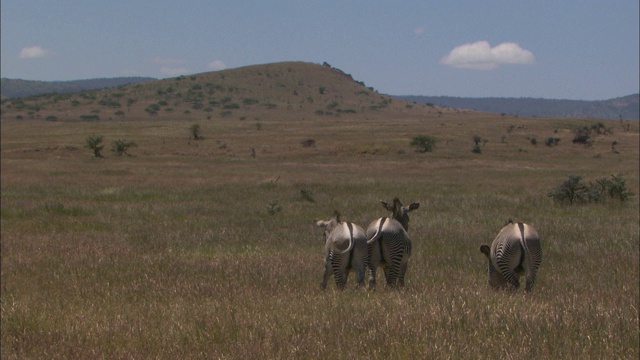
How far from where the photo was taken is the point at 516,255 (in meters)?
8.70

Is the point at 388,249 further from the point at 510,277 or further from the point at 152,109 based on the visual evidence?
the point at 152,109

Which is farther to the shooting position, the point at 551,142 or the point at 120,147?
the point at 551,142

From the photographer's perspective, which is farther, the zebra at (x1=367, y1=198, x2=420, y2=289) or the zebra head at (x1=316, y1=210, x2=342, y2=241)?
the zebra head at (x1=316, y1=210, x2=342, y2=241)

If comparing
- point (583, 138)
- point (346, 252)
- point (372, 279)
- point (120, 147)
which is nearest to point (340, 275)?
point (346, 252)

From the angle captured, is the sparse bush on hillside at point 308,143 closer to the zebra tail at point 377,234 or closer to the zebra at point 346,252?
the zebra tail at point 377,234

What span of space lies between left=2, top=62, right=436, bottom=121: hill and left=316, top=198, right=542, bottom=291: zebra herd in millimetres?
109708

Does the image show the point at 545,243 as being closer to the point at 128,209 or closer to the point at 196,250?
the point at 196,250

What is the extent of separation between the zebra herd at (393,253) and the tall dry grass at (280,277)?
294mm

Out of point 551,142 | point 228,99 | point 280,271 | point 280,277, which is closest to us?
point 280,277

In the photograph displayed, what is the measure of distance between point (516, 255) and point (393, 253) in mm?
1600

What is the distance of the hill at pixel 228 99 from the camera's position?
404 ft

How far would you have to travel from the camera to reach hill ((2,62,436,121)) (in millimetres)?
123250

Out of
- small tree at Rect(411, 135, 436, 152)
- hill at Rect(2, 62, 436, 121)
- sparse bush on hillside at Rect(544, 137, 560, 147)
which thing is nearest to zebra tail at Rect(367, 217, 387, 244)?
small tree at Rect(411, 135, 436, 152)

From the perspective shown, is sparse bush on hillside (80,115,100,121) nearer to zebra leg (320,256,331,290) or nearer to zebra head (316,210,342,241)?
zebra head (316,210,342,241)
